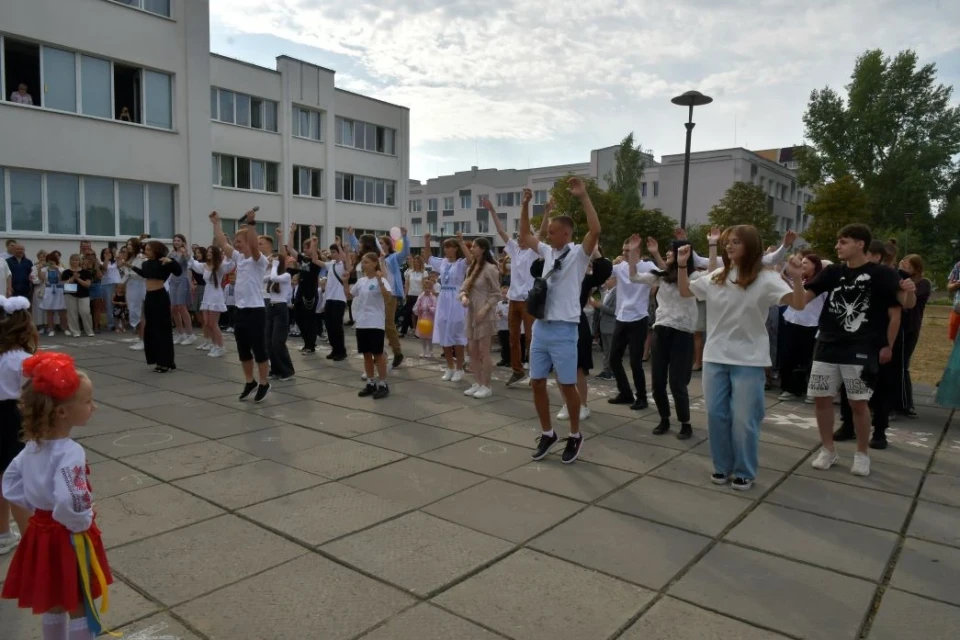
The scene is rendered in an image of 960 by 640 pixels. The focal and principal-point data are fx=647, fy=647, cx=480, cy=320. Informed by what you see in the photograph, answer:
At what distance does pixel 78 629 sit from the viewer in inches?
100

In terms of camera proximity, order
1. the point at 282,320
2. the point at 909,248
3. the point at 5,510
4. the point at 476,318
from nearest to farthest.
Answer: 1. the point at 5,510
2. the point at 476,318
3. the point at 282,320
4. the point at 909,248

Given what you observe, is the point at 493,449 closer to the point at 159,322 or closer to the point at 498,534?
the point at 498,534

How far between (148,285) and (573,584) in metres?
8.51

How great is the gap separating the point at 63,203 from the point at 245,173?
566 inches

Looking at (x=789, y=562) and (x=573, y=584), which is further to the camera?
(x=789, y=562)

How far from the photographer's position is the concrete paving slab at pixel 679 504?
14.1 ft

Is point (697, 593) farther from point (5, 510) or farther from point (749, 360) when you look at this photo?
point (5, 510)

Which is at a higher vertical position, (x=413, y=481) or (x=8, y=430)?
(x=8, y=430)

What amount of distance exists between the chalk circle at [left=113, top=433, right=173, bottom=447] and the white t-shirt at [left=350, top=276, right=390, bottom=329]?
264 cm

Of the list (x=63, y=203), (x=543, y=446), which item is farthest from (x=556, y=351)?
(x=63, y=203)

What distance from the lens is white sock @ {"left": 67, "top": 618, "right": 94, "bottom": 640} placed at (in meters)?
2.54

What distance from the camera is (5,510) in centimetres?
369

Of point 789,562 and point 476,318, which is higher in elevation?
point 476,318

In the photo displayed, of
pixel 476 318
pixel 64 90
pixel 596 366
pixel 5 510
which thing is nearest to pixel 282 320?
pixel 476 318
